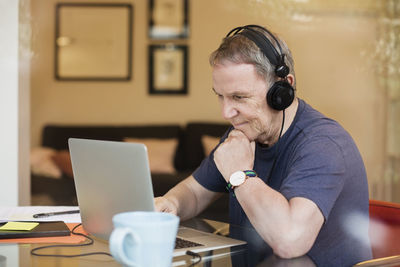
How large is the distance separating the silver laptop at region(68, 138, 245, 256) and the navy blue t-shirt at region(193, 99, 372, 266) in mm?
195

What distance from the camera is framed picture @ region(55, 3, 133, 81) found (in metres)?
4.28

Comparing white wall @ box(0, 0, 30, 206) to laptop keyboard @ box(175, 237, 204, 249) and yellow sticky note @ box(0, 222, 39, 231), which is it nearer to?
yellow sticky note @ box(0, 222, 39, 231)

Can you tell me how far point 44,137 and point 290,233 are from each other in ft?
11.0

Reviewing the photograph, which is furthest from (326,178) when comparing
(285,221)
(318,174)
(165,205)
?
(165,205)

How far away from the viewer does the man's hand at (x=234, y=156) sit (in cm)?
125

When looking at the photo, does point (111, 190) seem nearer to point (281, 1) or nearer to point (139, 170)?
point (139, 170)

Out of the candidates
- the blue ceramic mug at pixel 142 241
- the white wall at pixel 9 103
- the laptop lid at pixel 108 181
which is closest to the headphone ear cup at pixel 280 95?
the laptop lid at pixel 108 181

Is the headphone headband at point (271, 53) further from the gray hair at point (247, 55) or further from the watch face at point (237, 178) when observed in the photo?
the watch face at point (237, 178)

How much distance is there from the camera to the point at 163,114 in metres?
4.38

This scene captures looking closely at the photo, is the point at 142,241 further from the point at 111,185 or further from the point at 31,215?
the point at 31,215

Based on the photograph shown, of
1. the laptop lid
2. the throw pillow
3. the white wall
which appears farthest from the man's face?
the throw pillow

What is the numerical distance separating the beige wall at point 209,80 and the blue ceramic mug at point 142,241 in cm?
309

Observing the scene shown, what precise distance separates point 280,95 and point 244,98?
89 millimetres

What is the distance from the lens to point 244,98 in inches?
52.6
